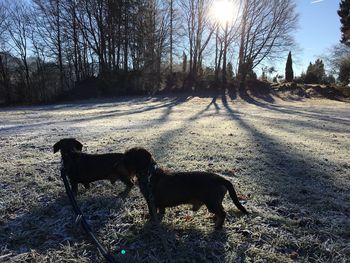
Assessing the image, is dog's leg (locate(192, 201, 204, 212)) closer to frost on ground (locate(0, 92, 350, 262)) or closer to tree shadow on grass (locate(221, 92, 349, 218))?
frost on ground (locate(0, 92, 350, 262))

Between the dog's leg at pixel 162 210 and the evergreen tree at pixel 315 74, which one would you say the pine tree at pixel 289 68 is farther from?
the dog's leg at pixel 162 210

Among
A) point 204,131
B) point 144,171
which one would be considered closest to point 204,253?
point 144,171

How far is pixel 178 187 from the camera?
3.00 m

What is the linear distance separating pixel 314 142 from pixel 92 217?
5.43 m

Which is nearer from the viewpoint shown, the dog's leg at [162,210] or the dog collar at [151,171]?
the dog collar at [151,171]

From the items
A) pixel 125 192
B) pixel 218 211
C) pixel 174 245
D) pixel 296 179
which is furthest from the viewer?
pixel 296 179

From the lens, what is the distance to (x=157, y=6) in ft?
102

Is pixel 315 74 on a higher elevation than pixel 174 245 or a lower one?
higher

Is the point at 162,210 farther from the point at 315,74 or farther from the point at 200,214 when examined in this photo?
the point at 315,74

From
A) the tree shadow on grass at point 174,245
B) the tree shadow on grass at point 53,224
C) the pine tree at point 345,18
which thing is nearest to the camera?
the tree shadow on grass at point 174,245

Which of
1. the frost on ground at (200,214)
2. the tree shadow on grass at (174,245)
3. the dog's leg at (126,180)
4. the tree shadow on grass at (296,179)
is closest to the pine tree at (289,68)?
the frost on ground at (200,214)

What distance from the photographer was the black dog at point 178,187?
9.57 feet

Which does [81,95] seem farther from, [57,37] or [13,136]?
[13,136]

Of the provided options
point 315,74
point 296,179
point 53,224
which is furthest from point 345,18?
point 53,224
